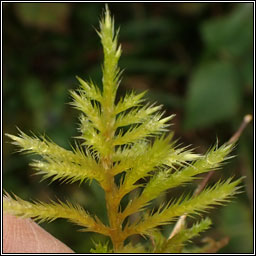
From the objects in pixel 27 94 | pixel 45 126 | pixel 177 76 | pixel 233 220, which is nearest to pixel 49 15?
pixel 27 94

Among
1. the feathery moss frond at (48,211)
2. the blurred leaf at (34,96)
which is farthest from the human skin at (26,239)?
the blurred leaf at (34,96)

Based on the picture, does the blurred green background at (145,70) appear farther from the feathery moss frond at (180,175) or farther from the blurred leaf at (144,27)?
the feathery moss frond at (180,175)

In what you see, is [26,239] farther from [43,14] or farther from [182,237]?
[43,14]

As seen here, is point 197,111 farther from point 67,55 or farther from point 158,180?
point 158,180

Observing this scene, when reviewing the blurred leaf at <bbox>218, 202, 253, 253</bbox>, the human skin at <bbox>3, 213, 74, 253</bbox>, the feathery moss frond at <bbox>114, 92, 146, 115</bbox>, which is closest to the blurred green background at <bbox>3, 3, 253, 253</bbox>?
the blurred leaf at <bbox>218, 202, 253, 253</bbox>

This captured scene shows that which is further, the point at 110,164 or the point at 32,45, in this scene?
the point at 32,45

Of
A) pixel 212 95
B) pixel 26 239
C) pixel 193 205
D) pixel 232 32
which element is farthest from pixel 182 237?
pixel 232 32
